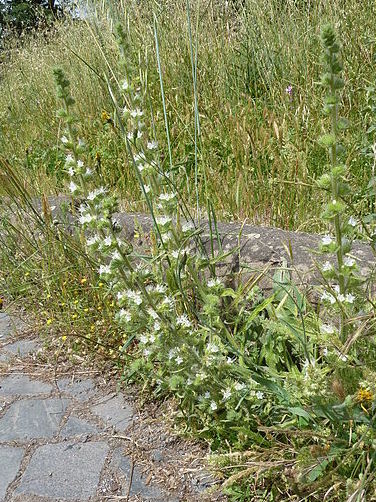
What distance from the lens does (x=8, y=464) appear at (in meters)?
2.05

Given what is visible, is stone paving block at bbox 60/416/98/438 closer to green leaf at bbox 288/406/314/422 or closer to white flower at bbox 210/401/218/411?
white flower at bbox 210/401/218/411

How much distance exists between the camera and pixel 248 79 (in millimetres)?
4363

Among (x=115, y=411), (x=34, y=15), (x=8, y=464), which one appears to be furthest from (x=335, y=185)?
(x=34, y=15)

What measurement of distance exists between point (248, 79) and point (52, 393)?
114 inches

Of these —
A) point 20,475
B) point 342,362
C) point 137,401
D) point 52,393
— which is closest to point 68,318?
point 52,393

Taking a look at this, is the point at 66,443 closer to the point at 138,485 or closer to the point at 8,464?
the point at 8,464

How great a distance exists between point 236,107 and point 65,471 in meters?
2.68

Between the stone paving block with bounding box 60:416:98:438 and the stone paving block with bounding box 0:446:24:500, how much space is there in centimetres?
17

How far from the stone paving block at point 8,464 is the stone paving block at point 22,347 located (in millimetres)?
Answer: 714

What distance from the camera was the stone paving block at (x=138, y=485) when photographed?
182 centimetres

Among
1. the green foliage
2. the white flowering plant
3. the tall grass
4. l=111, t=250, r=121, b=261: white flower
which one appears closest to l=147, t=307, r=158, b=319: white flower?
the white flowering plant

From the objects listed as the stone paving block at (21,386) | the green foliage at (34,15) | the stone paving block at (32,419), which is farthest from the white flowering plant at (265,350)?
the green foliage at (34,15)

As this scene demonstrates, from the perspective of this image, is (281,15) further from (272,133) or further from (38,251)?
(38,251)

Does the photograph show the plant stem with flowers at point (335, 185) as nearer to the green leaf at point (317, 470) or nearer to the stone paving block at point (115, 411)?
the green leaf at point (317, 470)
